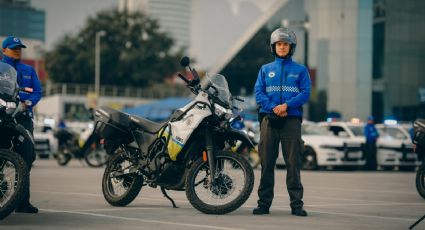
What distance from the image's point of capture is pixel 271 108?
33.1ft

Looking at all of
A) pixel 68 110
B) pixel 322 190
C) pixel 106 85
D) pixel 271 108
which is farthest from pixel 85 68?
pixel 271 108

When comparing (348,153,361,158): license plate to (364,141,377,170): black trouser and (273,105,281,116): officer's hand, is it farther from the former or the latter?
(273,105,281,116): officer's hand

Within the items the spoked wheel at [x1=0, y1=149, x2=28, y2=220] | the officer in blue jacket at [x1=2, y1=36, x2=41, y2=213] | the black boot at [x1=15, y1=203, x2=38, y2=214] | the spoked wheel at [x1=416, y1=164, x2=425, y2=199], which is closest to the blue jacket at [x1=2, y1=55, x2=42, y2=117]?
the officer in blue jacket at [x1=2, y1=36, x2=41, y2=213]

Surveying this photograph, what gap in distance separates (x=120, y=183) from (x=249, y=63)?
5070 centimetres

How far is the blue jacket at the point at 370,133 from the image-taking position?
2653cm

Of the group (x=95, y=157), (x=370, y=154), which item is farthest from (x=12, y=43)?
(x=370, y=154)

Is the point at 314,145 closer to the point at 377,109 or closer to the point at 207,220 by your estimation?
the point at 207,220

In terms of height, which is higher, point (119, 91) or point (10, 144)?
point (119, 91)

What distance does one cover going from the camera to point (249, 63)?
202 feet

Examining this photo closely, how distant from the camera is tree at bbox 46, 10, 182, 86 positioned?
7594 cm

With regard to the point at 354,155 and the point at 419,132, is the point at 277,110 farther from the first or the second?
the point at 354,155

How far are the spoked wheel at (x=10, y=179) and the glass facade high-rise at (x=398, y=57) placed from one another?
42.1 meters

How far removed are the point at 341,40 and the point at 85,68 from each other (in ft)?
100

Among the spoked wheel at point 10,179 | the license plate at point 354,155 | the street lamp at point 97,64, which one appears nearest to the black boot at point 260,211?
the spoked wheel at point 10,179
